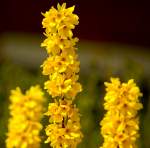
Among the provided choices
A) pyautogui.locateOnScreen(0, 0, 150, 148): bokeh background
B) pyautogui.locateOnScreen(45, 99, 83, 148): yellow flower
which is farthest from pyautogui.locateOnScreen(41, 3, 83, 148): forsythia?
pyautogui.locateOnScreen(0, 0, 150, 148): bokeh background

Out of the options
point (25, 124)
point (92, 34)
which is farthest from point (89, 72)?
point (25, 124)

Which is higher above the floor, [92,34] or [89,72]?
[92,34]

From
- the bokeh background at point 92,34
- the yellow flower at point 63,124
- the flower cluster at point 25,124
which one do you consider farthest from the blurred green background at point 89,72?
the yellow flower at point 63,124

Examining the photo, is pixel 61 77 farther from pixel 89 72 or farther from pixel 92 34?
pixel 92 34

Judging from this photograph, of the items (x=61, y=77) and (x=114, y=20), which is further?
(x=114, y=20)

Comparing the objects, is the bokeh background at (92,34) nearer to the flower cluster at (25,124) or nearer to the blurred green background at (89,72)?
the blurred green background at (89,72)

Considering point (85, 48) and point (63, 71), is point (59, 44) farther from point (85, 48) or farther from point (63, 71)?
point (85, 48)

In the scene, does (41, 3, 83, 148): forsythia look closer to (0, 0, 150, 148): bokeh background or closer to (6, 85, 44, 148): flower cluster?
(6, 85, 44, 148): flower cluster
